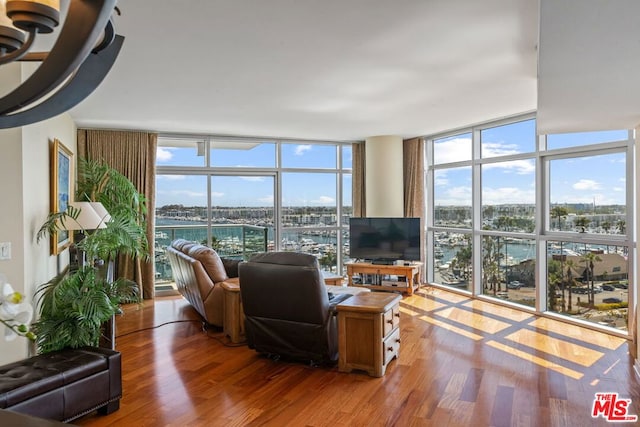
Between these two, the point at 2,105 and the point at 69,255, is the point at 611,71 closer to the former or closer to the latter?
the point at 2,105

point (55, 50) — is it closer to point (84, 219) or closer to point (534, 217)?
point (84, 219)

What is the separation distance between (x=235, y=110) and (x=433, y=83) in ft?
7.70

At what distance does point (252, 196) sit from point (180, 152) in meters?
1.34

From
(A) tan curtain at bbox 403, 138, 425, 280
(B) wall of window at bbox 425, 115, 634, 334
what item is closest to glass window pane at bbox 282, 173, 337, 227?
(A) tan curtain at bbox 403, 138, 425, 280

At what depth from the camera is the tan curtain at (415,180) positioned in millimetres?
7082

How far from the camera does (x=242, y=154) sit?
7109 millimetres

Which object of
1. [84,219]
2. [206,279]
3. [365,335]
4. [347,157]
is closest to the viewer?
[365,335]

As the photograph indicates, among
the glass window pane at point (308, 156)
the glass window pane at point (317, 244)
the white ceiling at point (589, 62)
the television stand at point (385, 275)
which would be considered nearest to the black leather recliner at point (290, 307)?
the white ceiling at point (589, 62)

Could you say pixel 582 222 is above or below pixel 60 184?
below

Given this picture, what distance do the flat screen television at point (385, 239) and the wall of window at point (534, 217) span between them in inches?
25.7

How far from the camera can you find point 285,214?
7367 mm

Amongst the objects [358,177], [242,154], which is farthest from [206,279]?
[358,177]

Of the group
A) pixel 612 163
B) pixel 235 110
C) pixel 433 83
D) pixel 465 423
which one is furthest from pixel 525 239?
pixel 235 110

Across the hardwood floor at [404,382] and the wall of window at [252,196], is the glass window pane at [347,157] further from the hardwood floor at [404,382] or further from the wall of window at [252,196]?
the hardwood floor at [404,382]
